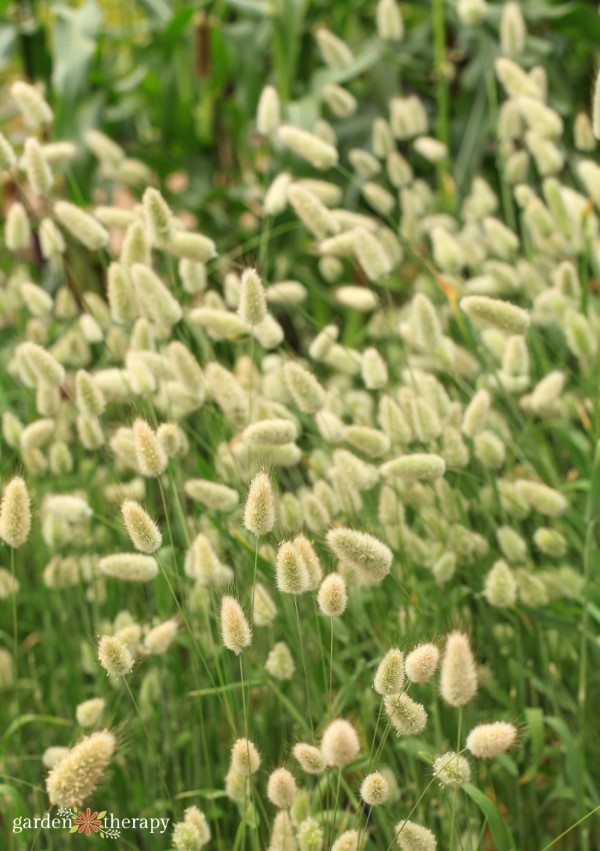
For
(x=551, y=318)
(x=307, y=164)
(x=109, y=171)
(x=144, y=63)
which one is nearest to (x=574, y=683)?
(x=551, y=318)

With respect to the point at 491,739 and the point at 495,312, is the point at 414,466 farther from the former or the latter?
the point at 491,739

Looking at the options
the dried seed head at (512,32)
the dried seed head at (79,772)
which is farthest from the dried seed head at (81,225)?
the dried seed head at (512,32)

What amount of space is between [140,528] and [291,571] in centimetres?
18

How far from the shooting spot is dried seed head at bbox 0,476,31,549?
1272 mm

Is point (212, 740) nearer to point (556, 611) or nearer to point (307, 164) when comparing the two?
point (556, 611)

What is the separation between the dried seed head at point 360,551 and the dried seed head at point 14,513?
0.37 metres

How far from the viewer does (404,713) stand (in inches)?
44.7

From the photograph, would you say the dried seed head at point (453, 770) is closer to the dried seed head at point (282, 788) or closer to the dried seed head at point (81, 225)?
the dried seed head at point (282, 788)

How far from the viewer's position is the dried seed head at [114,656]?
3.85ft

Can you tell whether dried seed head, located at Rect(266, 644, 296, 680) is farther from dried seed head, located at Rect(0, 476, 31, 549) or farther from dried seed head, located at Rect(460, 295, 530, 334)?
dried seed head, located at Rect(460, 295, 530, 334)

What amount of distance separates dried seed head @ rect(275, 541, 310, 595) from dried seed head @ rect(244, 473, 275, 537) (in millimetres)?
36

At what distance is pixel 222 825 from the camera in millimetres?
1735

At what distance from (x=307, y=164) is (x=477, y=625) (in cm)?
187

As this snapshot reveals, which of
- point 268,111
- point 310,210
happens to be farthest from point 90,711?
point 268,111
